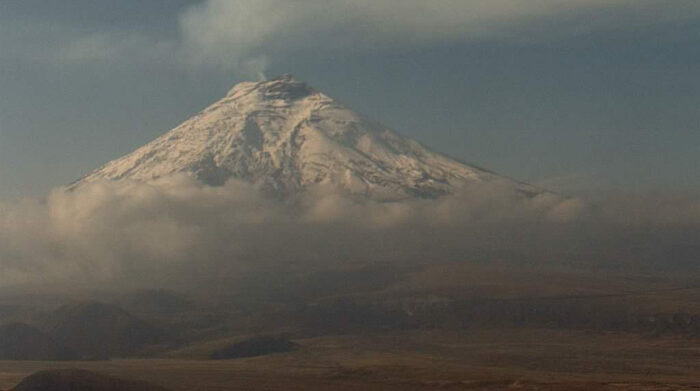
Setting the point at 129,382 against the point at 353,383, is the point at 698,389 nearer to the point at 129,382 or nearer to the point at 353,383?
the point at 353,383

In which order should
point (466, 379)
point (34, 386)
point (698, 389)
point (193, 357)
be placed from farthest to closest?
point (193, 357) < point (466, 379) < point (698, 389) < point (34, 386)

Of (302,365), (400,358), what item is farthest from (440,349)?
(302,365)

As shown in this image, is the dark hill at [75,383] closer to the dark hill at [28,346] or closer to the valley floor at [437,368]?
the valley floor at [437,368]

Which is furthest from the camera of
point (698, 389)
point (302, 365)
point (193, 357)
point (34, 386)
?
point (193, 357)

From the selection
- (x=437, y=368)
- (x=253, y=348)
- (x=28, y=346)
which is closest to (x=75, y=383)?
(x=437, y=368)

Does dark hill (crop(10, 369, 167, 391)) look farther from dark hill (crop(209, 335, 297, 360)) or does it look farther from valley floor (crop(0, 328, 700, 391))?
dark hill (crop(209, 335, 297, 360))

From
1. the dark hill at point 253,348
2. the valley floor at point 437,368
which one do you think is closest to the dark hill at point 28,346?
the valley floor at point 437,368

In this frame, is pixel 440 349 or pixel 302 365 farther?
pixel 440 349
